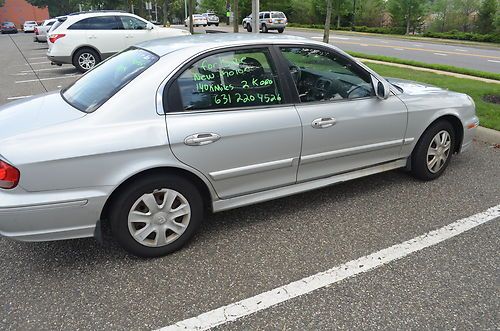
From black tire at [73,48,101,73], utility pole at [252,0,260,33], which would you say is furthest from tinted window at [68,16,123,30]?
utility pole at [252,0,260,33]

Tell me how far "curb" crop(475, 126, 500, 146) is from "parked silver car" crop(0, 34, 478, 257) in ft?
7.27

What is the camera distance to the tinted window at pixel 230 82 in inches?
118

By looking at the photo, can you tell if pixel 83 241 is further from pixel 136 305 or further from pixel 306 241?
pixel 306 241

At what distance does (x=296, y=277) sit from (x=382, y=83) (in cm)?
203

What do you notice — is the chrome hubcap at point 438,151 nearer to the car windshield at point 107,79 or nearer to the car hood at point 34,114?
the car windshield at point 107,79

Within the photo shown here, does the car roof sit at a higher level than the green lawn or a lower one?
higher

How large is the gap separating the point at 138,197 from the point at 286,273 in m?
1.15

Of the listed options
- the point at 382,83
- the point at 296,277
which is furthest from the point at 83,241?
the point at 382,83

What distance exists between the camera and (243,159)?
3.11 meters

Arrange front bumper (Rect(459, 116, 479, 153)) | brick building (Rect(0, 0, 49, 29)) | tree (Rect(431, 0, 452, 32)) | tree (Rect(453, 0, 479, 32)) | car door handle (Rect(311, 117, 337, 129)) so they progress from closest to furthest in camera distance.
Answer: car door handle (Rect(311, 117, 337, 129)), front bumper (Rect(459, 116, 479, 153)), tree (Rect(453, 0, 479, 32)), tree (Rect(431, 0, 452, 32)), brick building (Rect(0, 0, 49, 29))

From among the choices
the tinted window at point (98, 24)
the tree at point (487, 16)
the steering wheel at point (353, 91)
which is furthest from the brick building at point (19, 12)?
the steering wheel at point (353, 91)

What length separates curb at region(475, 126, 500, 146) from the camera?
5.48 meters

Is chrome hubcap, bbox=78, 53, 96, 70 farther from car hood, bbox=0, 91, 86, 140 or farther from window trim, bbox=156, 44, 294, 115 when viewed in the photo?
window trim, bbox=156, 44, 294, 115

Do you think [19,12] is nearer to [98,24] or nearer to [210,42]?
[98,24]
